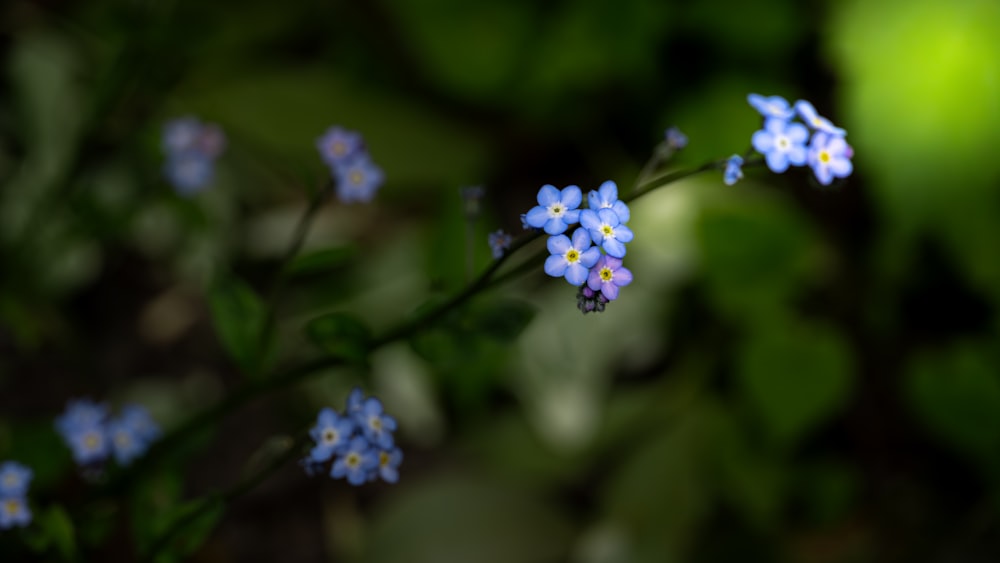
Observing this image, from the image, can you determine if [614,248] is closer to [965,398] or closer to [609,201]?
[609,201]

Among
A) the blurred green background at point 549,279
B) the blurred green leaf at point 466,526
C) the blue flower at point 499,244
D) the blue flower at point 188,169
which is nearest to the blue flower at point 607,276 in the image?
the blue flower at point 499,244

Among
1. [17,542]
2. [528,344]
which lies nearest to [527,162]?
[528,344]

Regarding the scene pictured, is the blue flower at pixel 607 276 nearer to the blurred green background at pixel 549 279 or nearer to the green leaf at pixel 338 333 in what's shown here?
the green leaf at pixel 338 333

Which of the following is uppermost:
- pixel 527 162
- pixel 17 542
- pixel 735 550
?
pixel 527 162

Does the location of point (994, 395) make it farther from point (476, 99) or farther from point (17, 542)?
point (17, 542)

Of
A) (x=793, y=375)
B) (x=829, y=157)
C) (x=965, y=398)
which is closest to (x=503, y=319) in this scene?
(x=829, y=157)
